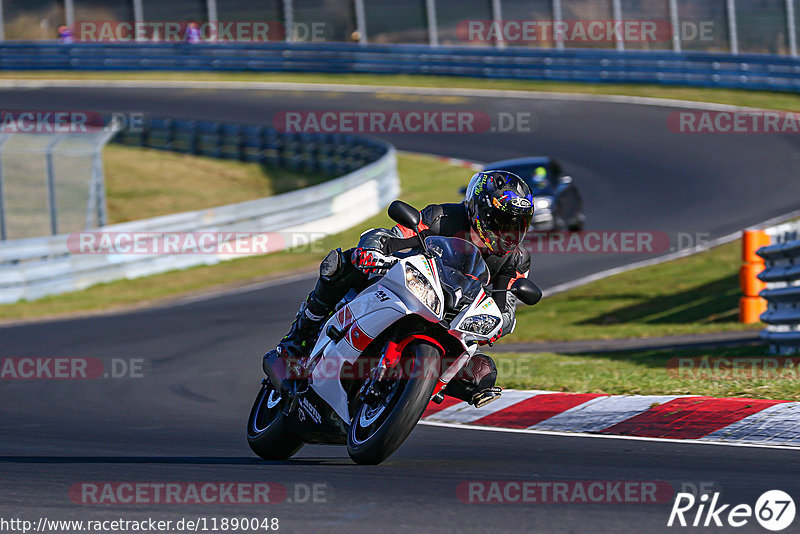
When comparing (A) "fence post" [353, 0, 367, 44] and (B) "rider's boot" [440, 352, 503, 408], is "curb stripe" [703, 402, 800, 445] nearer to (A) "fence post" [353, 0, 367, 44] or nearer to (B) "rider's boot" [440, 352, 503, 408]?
(B) "rider's boot" [440, 352, 503, 408]

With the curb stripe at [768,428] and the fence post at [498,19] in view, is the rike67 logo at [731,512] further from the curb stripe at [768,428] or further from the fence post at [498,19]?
the fence post at [498,19]

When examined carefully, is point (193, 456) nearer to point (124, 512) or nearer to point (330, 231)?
point (124, 512)

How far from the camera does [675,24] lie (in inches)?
→ 1387

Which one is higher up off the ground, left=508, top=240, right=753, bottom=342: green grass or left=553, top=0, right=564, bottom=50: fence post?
left=553, top=0, right=564, bottom=50: fence post

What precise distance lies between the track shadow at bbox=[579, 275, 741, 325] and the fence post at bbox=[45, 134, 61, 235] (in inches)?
415

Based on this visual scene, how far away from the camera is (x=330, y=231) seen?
23.1 metres

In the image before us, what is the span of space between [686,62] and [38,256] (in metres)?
23.7

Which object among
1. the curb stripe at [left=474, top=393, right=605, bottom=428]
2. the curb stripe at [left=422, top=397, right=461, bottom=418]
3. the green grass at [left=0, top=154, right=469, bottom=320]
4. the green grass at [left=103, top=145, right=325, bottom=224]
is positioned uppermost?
the curb stripe at [left=474, top=393, right=605, bottom=428]

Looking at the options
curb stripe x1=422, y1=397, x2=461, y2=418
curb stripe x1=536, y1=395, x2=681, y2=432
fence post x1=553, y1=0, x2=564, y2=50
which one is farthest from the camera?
fence post x1=553, y1=0, x2=564, y2=50

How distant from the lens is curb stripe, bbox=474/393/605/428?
7.87 m

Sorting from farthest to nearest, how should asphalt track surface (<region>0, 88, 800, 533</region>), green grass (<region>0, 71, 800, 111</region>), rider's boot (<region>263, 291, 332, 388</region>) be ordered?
1. green grass (<region>0, 71, 800, 111</region>)
2. rider's boot (<region>263, 291, 332, 388</region>)
3. asphalt track surface (<region>0, 88, 800, 533</region>)

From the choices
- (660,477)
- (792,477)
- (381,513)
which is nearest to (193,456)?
(381,513)

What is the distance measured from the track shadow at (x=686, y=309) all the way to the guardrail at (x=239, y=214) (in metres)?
8.33

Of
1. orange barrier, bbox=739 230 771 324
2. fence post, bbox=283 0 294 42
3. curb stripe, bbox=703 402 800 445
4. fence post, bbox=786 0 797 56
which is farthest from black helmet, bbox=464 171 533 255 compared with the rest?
fence post, bbox=283 0 294 42
